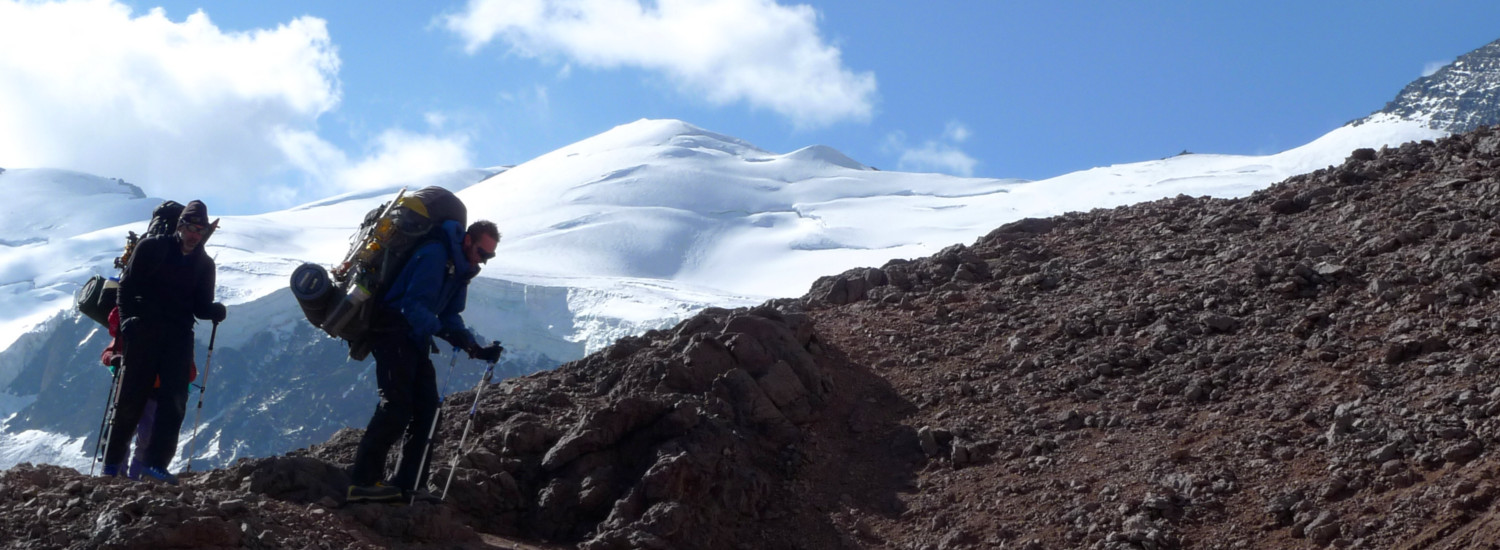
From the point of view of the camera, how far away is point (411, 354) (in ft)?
19.4

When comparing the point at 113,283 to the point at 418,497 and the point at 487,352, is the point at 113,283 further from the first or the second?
the point at 487,352

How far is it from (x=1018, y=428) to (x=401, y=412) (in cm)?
354

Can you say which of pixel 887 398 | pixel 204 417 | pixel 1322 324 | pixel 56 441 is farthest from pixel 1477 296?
pixel 204 417

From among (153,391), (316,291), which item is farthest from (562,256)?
(316,291)

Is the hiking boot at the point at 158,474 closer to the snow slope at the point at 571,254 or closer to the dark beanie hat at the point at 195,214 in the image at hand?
the dark beanie hat at the point at 195,214

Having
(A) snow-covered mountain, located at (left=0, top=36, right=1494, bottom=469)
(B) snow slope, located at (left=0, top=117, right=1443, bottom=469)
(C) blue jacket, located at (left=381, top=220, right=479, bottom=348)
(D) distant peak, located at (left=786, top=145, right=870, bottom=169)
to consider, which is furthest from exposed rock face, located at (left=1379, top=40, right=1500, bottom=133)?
(C) blue jacket, located at (left=381, top=220, right=479, bottom=348)

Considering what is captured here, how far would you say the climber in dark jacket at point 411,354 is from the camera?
19.2 ft

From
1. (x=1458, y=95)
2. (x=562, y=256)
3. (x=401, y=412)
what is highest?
(x=1458, y=95)

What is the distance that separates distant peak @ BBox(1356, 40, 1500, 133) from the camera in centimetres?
11994

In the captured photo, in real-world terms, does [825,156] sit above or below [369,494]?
above

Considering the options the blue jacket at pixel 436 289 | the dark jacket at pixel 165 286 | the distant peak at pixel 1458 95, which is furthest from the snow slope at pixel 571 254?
the distant peak at pixel 1458 95

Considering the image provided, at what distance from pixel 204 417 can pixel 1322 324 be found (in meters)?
61.4

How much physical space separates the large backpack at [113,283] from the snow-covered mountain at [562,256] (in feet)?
118

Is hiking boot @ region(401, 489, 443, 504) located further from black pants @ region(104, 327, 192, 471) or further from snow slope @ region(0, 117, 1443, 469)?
snow slope @ region(0, 117, 1443, 469)
